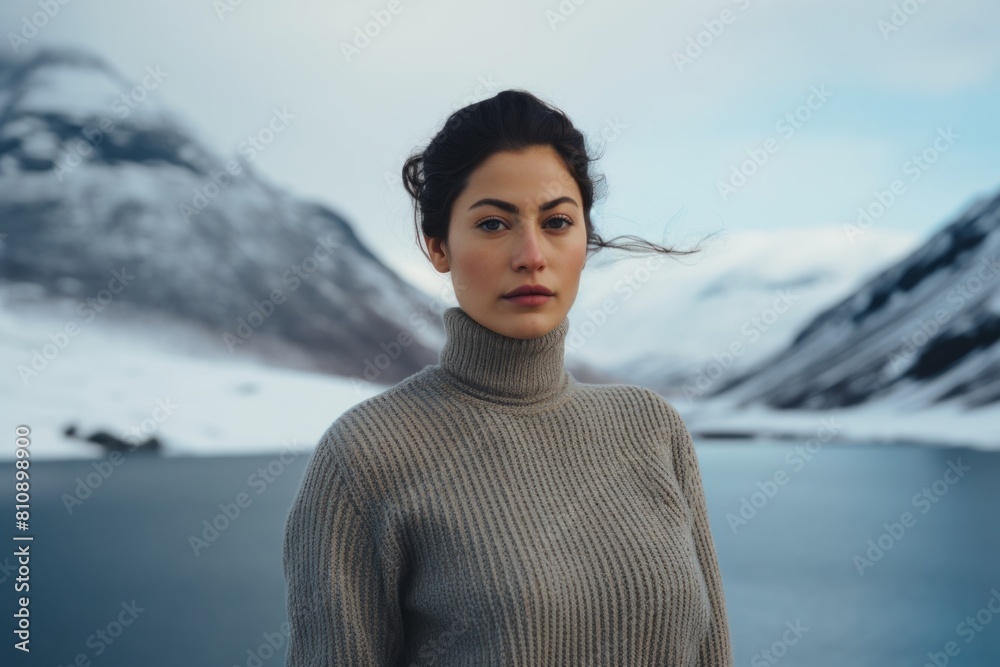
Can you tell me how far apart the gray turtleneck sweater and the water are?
206 cm

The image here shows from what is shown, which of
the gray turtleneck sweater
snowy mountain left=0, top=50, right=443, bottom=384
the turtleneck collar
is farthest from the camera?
snowy mountain left=0, top=50, right=443, bottom=384

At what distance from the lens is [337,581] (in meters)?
0.93

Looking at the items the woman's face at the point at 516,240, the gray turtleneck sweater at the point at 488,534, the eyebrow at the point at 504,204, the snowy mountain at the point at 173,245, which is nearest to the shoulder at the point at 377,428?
the gray turtleneck sweater at the point at 488,534

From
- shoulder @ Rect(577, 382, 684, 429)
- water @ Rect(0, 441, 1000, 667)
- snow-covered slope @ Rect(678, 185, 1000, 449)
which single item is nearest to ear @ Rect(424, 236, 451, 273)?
shoulder @ Rect(577, 382, 684, 429)

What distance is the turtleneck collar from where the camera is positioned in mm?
1043

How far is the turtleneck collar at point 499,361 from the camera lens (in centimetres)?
104

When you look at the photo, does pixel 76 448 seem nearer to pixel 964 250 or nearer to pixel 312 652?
pixel 312 652

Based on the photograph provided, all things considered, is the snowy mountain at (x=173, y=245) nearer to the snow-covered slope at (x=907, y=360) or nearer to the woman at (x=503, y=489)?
the snow-covered slope at (x=907, y=360)

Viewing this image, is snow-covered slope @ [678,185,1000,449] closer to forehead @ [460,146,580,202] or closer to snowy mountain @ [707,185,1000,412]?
snowy mountain @ [707,185,1000,412]

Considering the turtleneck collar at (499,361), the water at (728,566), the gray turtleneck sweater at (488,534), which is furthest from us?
the water at (728,566)

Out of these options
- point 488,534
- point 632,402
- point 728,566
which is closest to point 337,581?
point 488,534

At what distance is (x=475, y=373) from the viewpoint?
1.06 metres

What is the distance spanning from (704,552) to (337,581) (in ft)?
1.42

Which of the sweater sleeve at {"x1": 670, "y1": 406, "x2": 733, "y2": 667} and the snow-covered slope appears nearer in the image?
the sweater sleeve at {"x1": 670, "y1": 406, "x2": 733, "y2": 667}
